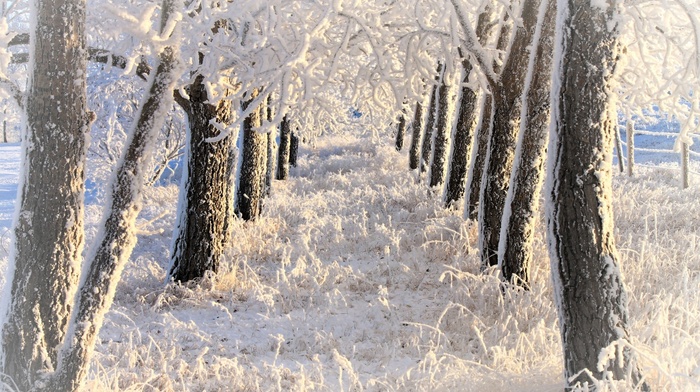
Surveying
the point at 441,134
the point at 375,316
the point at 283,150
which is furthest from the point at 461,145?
the point at 283,150

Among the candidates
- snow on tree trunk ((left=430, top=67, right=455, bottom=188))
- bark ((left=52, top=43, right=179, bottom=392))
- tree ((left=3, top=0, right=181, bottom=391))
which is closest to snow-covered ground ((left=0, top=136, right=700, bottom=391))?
bark ((left=52, top=43, right=179, bottom=392))

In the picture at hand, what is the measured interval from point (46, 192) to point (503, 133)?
474 cm

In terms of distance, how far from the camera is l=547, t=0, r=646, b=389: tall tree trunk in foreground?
119 inches

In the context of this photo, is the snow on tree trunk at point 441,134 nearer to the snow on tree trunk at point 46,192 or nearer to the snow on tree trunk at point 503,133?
the snow on tree trunk at point 503,133

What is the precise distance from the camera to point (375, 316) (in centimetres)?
551

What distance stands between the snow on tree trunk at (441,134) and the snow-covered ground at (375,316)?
221 cm

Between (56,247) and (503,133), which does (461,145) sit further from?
(56,247)

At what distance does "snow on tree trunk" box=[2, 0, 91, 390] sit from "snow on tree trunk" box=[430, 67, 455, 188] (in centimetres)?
926

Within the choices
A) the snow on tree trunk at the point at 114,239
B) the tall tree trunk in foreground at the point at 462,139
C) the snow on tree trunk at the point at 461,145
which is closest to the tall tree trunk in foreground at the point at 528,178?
the snow on tree trunk at the point at 114,239

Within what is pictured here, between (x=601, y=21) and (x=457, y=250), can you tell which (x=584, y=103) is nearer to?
(x=601, y=21)

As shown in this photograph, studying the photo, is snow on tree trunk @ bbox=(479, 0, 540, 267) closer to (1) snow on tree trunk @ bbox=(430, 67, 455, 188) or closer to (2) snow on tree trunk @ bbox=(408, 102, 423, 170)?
(1) snow on tree trunk @ bbox=(430, 67, 455, 188)

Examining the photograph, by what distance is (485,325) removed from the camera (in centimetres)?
Answer: 492

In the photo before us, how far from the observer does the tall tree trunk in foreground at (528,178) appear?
205 inches

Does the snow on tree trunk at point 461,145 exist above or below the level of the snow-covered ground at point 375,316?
above
